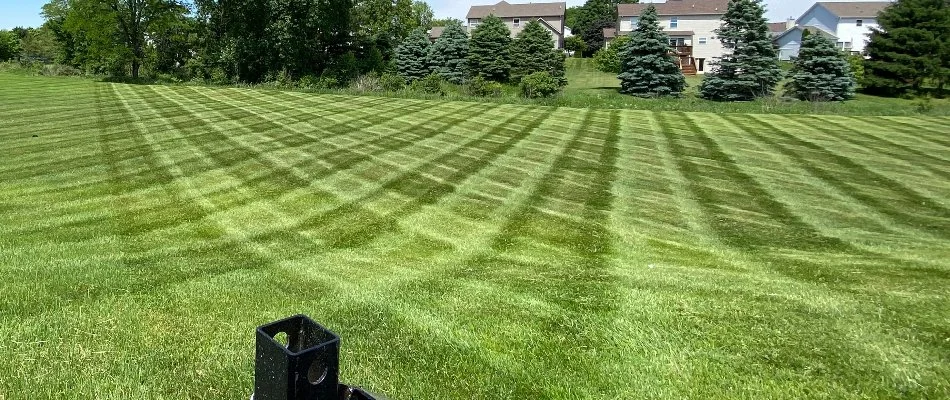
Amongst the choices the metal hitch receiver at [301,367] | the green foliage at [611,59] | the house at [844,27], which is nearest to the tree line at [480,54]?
the green foliage at [611,59]

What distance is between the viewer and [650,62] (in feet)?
148

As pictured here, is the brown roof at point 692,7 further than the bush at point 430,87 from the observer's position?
A: Yes

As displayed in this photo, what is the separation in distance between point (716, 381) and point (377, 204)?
24.2 feet

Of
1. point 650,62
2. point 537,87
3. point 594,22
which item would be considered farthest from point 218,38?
point 594,22

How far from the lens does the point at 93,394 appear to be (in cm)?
368

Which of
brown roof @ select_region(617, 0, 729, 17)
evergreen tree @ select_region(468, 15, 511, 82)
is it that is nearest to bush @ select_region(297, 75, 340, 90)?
evergreen tree @ select_region(468, 15, 511, 82)

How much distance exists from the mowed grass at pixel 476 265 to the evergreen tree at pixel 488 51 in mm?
39974

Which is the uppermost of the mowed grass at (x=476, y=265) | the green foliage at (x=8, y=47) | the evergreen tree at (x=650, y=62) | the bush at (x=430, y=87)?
the green foliage at (x=8, y=47)

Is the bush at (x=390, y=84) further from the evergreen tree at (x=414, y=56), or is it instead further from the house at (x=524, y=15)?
the house at (x=524, y=15)

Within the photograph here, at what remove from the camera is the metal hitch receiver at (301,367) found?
229 centimetres

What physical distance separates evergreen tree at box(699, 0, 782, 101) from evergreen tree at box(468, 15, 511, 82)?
19818 millimetres

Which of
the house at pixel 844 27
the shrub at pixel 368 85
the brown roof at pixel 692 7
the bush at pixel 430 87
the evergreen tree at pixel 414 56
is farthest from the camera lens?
the house at pixel 844 27

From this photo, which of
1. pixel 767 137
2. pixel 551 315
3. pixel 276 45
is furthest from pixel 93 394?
pixel 276 45

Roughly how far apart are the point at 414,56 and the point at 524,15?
36.2 meters
